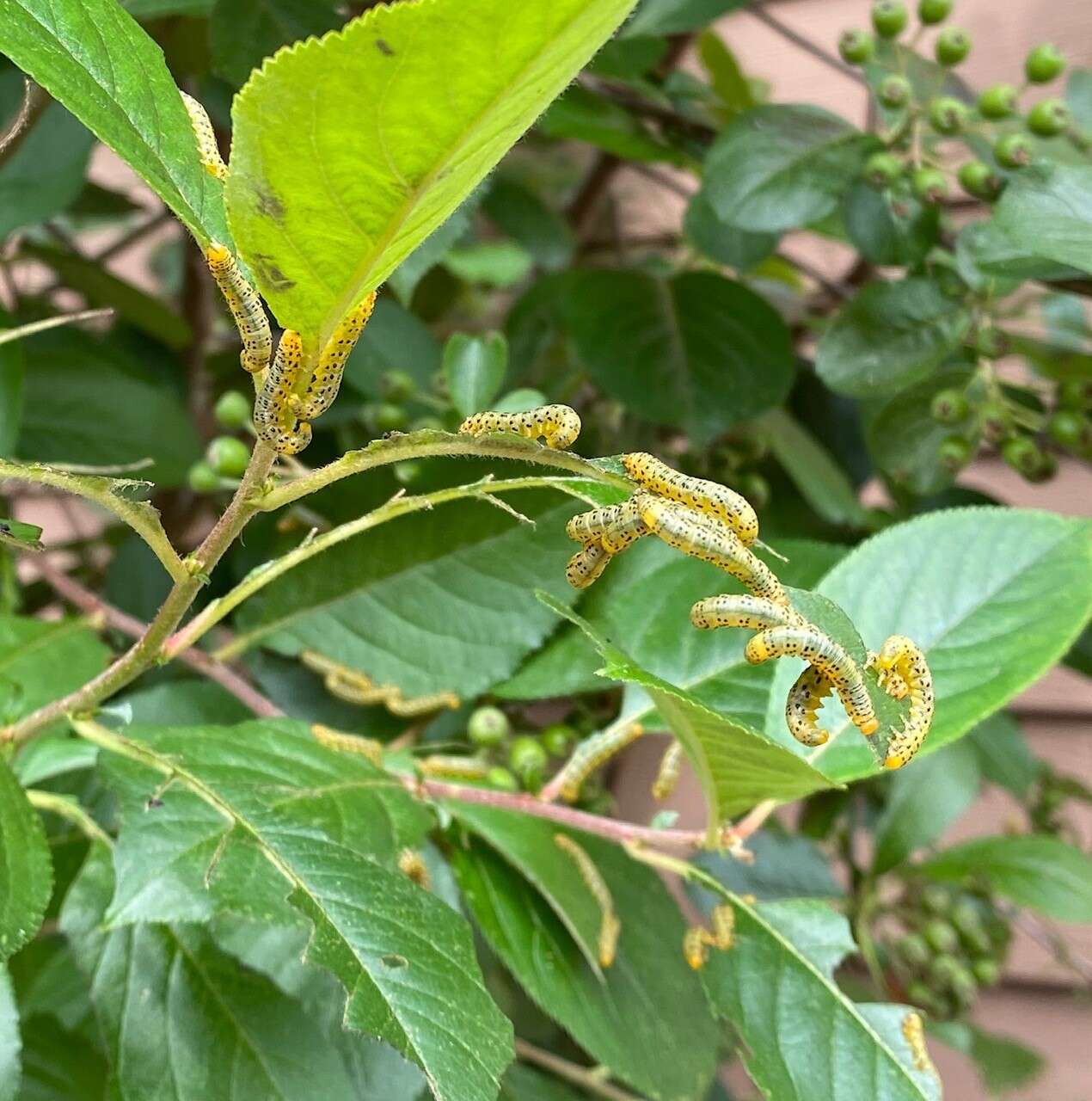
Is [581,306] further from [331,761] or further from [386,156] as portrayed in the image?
[386,156]

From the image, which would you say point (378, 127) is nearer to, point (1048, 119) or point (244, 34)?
point (244, 34)

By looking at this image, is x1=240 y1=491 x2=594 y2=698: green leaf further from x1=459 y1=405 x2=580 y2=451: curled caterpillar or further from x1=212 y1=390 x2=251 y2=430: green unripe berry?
x1=459 y1=405 x2=580 y2=451: curled caterpillar

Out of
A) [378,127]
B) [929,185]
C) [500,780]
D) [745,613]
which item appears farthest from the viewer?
[929,185]

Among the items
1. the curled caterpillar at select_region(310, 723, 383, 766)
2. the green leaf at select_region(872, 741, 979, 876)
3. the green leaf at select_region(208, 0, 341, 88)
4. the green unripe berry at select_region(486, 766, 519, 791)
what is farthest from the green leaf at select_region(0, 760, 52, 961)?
the green leaf at select_region(872, 741, 979, 876)

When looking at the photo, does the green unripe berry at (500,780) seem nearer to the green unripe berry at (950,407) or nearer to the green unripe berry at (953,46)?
the green unripe berry at (950,407)

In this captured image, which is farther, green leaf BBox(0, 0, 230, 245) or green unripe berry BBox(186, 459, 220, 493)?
green unripe berry BBox(186, 459, 220, 493)

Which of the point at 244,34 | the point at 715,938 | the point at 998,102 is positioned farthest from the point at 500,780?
the point at 998,102

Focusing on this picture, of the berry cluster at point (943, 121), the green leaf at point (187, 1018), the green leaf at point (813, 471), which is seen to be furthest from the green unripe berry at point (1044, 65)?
the green leaf at point (187, 1018)
